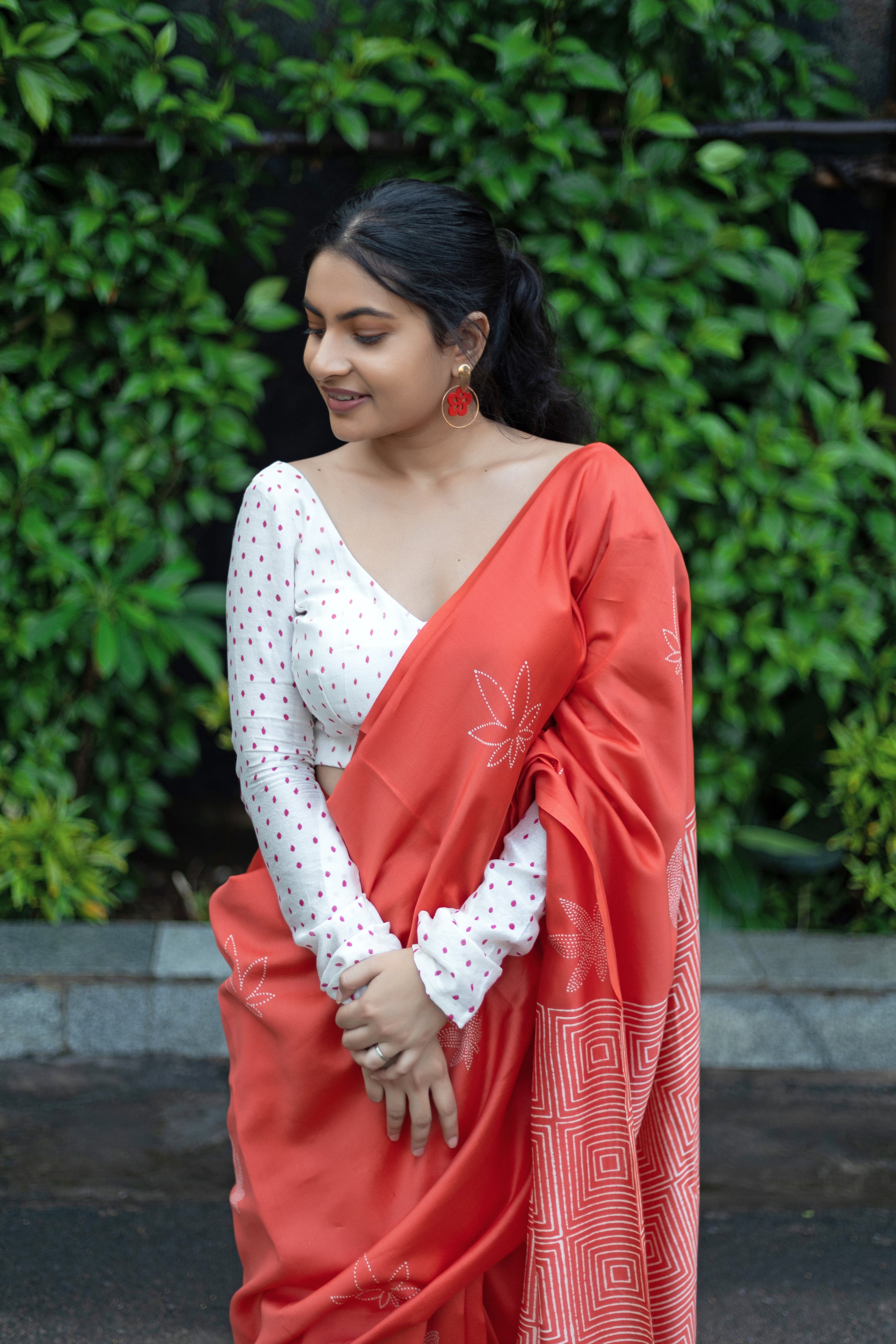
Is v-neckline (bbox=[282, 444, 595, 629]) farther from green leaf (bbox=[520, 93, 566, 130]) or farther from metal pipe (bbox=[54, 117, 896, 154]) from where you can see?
metal pipe (bbox=[54, 117, 896, 154])

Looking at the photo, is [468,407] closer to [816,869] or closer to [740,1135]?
[740,1135]

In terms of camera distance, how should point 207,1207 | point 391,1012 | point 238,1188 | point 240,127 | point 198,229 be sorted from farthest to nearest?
point 198,229 → point 240,127 → point 207,1207 → point 238,1188 → point 391,1012

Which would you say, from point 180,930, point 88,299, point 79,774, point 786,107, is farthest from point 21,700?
point 786,107

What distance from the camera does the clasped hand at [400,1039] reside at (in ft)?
4.83

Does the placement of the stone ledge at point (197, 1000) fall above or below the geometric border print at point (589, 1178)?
below

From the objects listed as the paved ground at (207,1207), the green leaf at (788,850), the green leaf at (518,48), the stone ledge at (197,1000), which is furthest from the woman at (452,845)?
the green leaf at (788,850)

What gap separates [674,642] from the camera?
1.55 meters

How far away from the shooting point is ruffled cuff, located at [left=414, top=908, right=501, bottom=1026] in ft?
4.82

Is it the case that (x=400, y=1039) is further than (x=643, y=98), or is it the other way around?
(x=643, y=98)

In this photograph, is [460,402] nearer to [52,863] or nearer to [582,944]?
[582,944]

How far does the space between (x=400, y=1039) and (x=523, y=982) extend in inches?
7.7

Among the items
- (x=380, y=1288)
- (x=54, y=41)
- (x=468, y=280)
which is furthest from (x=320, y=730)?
(x=54, y=41)

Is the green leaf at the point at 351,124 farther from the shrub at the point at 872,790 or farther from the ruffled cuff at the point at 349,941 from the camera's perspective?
the ruffled cuff at the point at 349,941

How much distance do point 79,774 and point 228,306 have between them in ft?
4.74
